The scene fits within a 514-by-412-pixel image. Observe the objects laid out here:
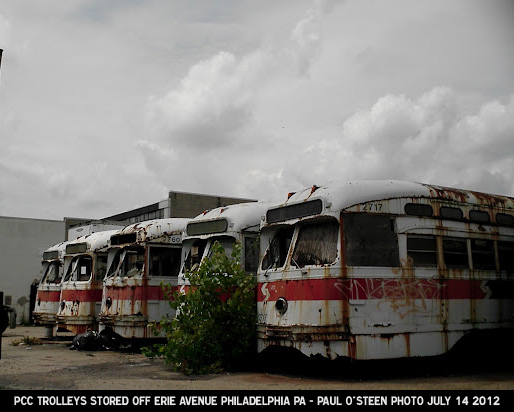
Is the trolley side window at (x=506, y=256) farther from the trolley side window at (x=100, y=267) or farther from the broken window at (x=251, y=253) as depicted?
the trolley side window at (x=100, y=267)

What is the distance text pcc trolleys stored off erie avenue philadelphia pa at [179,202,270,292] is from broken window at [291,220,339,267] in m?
1.78

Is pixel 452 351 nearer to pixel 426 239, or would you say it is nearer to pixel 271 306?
pixel 426 239

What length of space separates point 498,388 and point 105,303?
10019 mm

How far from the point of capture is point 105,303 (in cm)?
1536

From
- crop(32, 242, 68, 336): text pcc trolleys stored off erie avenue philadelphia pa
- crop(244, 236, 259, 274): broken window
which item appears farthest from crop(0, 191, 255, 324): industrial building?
crop(244, 236, 259, 274): broken window

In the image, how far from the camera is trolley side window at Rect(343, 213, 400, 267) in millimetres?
9227

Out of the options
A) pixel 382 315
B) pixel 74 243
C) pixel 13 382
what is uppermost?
pixel 74 243

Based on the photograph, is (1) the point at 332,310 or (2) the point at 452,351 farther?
(2) the point at 452,351

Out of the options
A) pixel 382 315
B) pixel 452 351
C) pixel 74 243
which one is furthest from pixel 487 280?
pixel 74 243

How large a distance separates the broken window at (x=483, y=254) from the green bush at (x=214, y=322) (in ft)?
12.4

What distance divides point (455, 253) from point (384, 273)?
4.95 feet

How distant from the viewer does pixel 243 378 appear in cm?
975
